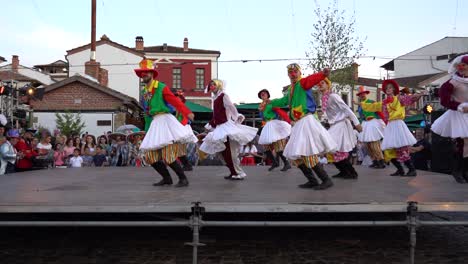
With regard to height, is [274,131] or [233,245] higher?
[274,131]

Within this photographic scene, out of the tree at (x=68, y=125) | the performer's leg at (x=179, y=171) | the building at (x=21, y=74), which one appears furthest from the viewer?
the building at (x=21, y=74)

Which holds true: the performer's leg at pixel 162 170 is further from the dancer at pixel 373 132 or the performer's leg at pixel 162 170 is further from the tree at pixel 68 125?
the tree at pixel 68 125

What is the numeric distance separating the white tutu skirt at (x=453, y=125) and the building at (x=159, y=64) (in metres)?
36.1

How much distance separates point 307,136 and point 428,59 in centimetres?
4236

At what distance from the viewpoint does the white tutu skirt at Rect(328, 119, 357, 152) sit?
750 cm

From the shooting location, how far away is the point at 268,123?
10.0 m

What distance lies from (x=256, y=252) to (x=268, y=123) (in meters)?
4.62

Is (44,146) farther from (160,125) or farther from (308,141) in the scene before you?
(308,141)

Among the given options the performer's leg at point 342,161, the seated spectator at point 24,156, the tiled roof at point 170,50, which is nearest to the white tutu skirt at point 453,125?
the performer's leg at point 342,161

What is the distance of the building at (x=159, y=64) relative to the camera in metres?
41.3

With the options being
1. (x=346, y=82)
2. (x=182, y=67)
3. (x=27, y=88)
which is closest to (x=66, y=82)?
(x=27, y=88)

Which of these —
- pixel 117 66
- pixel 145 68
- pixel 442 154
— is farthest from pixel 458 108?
pixel 117 66

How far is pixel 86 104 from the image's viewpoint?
27609 millimetres

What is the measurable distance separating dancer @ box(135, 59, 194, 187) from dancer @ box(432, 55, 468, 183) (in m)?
3.57
